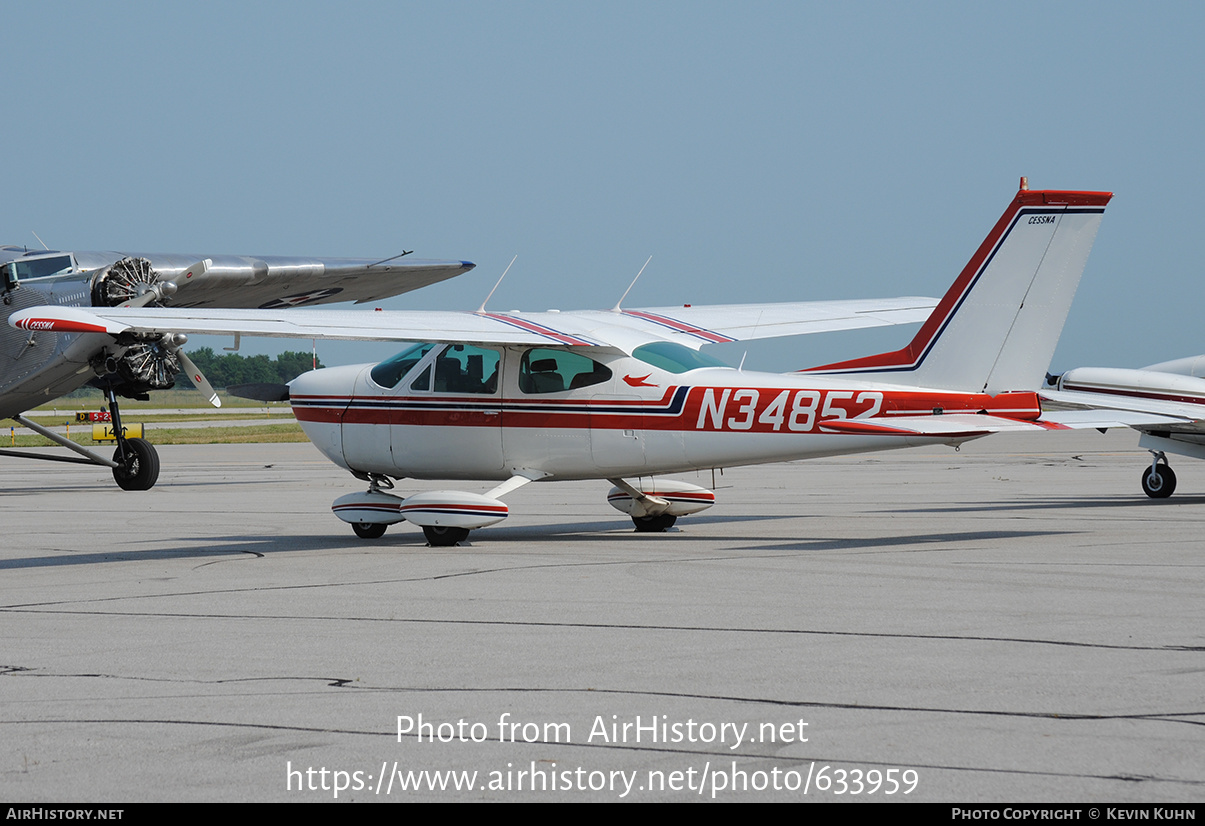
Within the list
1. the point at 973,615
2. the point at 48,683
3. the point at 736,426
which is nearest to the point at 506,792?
the point at 48,683

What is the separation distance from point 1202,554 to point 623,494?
18.2ft

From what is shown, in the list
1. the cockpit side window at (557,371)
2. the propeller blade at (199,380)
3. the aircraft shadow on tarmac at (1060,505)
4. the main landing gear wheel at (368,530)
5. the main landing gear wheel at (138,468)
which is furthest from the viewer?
the main landing gear wheel at (138,468)

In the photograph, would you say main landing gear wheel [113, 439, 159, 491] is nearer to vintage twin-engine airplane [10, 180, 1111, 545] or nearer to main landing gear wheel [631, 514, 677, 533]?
vintage twin-engine airplane [10, 180, 1111, 545]

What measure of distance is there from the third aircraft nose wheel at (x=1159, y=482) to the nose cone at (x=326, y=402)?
33.1ft

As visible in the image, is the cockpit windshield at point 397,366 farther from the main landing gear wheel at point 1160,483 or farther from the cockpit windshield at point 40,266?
the main landing gear wheel at point 1160,483

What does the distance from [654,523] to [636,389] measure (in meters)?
1.99

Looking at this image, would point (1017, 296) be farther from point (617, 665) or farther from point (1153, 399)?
point (1153, 399)

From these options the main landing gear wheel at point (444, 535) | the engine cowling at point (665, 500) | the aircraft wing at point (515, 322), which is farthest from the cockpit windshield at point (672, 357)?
the main landing gear wheel at point (444, 535)

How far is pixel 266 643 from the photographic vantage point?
21.7ft

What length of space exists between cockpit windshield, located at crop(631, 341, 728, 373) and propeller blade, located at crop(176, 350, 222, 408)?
1019cm

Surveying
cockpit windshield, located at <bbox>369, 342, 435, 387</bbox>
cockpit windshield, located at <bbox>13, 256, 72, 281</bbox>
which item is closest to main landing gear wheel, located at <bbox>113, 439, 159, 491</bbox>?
cockpit windshield, located at <bbox>13, 256, 72, 281</bbox>

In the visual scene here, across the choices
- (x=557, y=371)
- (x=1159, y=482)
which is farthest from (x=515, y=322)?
(x=1159, y=482)

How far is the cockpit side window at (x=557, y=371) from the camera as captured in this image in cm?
1166

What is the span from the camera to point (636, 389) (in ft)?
37.6
